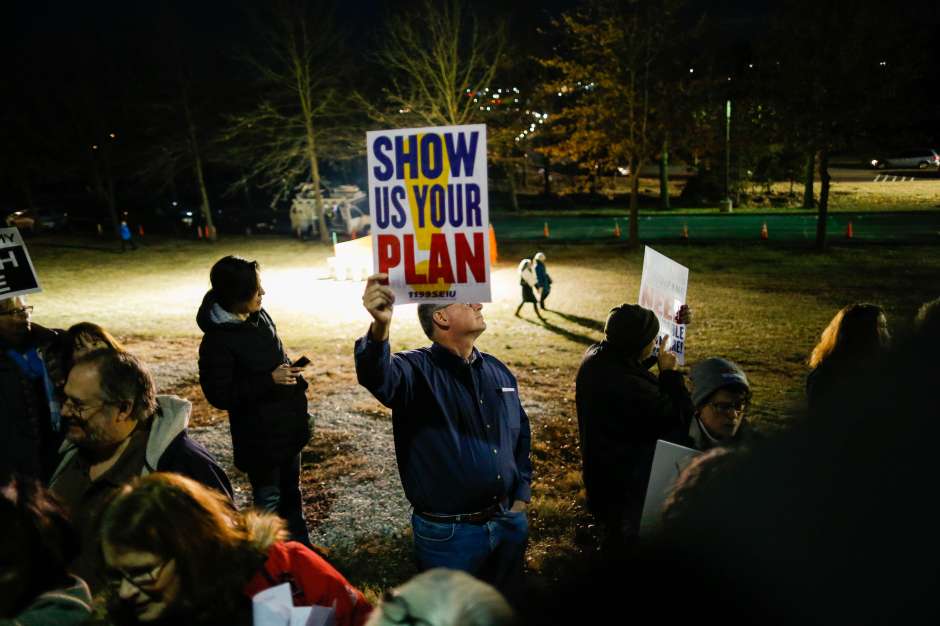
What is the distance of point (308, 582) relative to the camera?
2090mm

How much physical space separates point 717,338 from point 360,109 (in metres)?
22.5

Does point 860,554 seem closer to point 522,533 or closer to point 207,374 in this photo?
point 522,533

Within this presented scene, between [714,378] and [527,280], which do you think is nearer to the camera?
[714,378]

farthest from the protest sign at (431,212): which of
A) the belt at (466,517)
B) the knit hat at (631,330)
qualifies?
the belt at (466,517)

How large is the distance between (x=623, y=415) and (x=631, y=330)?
1.53 ft

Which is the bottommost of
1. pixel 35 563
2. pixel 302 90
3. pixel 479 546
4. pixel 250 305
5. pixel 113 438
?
pixel 479 546

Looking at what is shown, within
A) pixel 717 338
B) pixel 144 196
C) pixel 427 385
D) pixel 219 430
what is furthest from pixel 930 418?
pixel 144 196

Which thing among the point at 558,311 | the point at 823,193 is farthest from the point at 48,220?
the point at 823,193

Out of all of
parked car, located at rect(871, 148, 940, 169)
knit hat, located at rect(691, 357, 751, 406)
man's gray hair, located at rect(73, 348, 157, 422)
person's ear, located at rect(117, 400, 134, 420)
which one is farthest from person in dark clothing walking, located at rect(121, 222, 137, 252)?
parked car, located at rect(871, 148, 940, 169)

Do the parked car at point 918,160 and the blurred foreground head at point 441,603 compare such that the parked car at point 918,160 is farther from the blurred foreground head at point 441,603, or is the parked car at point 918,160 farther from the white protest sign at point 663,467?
the blurred foreground head at point 441,603

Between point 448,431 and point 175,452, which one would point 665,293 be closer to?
point 448,431

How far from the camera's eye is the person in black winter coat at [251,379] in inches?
161

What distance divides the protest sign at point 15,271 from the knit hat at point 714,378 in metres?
4.40

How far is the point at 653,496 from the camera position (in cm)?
284
